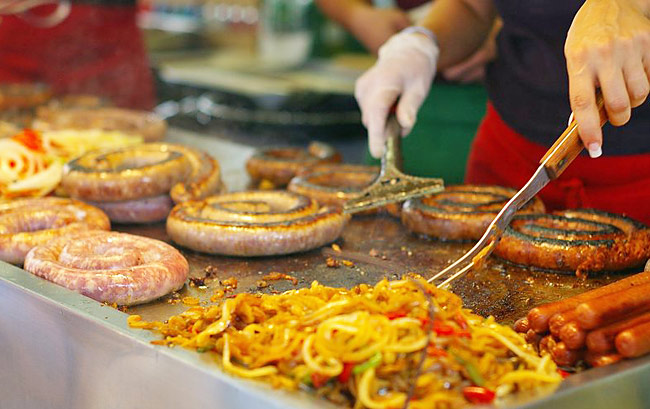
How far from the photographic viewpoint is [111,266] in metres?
2.56

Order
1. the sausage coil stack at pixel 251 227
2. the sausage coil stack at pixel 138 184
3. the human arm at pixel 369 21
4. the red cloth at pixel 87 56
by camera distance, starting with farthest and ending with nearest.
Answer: the red cloth at pixel 87 56 < the human arm at pixel 369 21 < the sausage coil stack at pixel 138 184 < the sausage coil stack at pixel 251 227

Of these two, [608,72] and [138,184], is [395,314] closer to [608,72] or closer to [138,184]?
[608,72]

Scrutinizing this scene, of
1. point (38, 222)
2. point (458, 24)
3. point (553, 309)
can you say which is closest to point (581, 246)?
point (553, 309)

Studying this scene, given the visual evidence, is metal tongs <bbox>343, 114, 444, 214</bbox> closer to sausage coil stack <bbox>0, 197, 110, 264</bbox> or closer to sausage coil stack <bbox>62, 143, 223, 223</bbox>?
sausage coil stack <bbox>62, 143, 223, 223</bbox>

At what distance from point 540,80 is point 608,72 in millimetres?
1106

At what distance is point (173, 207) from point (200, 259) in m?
0.52

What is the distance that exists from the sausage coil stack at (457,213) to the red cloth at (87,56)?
381cm

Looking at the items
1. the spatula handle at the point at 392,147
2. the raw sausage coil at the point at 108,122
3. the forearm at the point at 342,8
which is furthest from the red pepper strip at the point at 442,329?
the forearm at the point at 342,8

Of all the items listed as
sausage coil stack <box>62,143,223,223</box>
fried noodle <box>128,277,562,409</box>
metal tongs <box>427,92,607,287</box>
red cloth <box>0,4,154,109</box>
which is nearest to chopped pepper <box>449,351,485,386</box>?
fried noodle <box>128,277,562,409</box>

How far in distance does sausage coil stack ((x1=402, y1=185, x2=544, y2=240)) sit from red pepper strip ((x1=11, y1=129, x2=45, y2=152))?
1954 mm

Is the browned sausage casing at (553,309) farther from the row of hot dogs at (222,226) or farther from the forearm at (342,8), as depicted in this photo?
the forearm at (342,8)

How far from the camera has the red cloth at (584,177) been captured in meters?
3.23

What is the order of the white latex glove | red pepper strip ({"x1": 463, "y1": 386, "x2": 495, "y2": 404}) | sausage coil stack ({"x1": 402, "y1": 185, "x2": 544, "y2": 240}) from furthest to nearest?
the white latex glove → sausage coil stack ({"x1": 402, "y1": 185, "x2": 544, "y2": 240}) → red pepper strip ({"x1": 463, "y1": 386, "x2": 495, "y2": 404})

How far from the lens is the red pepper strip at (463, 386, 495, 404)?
1.68 meters
